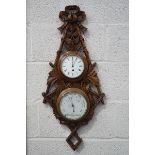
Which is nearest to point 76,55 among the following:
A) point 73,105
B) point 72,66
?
point 72,66

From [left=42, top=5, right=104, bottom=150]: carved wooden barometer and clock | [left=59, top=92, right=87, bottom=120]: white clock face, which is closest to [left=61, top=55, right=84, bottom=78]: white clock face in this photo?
[left=42, top=5, right=104, bottom=150]: carved wooden barometer and clock

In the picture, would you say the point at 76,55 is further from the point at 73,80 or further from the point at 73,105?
the point at 73,105

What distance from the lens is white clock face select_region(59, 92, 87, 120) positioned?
1662mm

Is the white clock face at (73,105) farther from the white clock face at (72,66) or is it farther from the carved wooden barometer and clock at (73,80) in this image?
the white clock face at (72,66)

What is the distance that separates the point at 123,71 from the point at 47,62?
0.41m

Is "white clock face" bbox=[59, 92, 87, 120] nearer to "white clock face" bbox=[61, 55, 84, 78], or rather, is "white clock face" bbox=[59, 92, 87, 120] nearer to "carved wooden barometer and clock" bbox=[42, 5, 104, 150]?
"carved wooden barometer and clock" bbox=[42, 5, 104, 150]

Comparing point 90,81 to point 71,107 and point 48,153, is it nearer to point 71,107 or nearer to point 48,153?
point 71,107

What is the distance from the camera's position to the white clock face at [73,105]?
1.66m

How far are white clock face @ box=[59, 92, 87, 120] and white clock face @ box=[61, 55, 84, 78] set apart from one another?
10cm

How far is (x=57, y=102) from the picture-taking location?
5.47ft

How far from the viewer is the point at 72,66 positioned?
164 cm

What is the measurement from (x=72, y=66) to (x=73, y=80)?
73 mm

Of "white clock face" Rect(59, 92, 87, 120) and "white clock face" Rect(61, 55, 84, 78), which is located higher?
"white clock face" Rect(61, 55, 84, 78)
